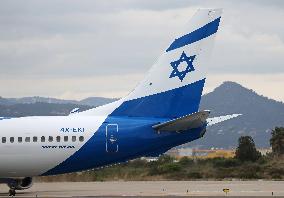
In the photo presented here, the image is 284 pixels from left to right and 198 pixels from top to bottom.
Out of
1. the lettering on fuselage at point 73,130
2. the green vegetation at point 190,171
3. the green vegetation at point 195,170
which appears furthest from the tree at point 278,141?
the lettering on fuselage at point 73,130

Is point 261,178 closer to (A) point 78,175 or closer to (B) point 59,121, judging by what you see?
(A) point 78,175

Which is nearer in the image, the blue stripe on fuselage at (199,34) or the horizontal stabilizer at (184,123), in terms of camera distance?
the horizontal stabilizer at (184,123)

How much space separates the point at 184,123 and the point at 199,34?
205 inches

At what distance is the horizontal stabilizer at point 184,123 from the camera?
3687cm

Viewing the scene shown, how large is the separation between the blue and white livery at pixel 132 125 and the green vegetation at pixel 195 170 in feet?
67.6

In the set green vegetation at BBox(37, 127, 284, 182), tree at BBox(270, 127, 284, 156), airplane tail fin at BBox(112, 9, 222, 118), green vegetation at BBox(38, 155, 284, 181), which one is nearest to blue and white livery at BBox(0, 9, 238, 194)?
airplane tail fin at BBox(112, 9, 222, 118)

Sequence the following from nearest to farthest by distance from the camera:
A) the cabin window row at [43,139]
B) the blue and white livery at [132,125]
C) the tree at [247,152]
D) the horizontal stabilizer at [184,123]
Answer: the horizontal stabilizer at [184,123] < the blue and white livery at [132,125] < the cabin window row at [43,139] < the tree at [247,152]

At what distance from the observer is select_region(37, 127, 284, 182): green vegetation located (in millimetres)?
62125

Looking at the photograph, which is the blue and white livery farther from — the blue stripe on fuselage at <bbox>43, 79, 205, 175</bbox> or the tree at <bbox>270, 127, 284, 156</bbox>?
the tree at <bbox>270, 127, 284, 156</bbox>

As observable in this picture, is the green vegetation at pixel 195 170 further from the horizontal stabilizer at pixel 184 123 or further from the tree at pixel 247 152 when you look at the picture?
the horizontal stabilizer at pixel 184 123

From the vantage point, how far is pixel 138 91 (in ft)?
132

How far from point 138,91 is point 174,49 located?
10.2 ft

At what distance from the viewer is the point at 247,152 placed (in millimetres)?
→ 74062

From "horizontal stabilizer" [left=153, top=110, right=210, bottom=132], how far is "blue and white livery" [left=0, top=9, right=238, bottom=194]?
8 cm
